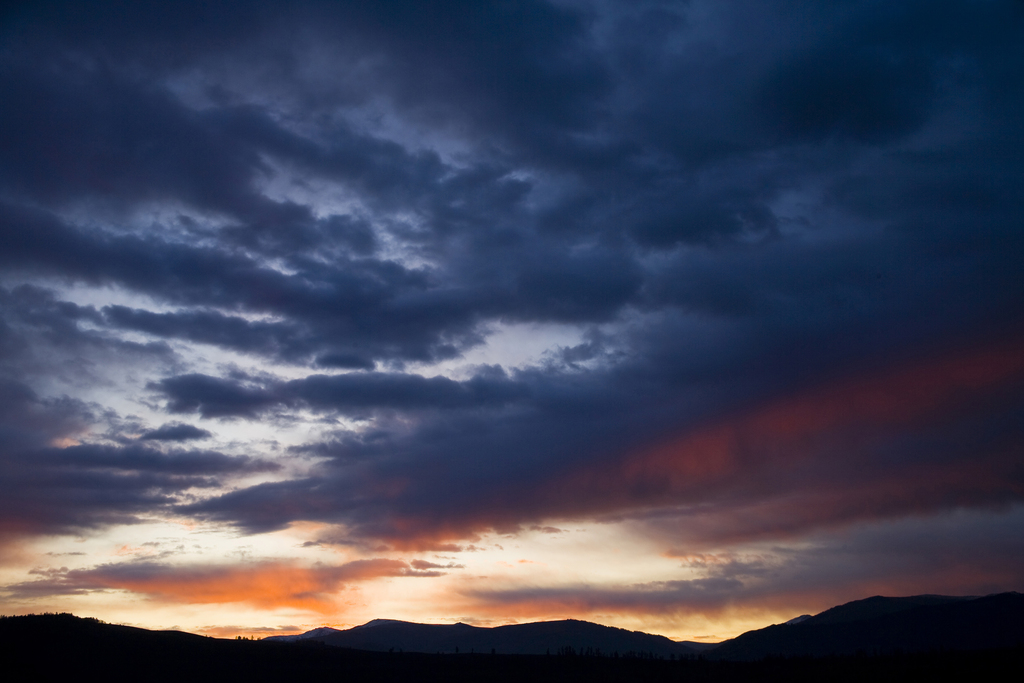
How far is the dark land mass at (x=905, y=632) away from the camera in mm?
133500

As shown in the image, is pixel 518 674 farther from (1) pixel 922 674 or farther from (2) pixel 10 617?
(2) pixel 10 617

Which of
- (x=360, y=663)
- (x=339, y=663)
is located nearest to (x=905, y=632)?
(x=360, y=663)

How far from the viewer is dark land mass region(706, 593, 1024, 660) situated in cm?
13350

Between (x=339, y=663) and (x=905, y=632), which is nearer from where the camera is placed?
(x=339, y=663)

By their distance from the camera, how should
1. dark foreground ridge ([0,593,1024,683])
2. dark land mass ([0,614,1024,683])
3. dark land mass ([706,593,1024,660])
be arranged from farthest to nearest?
dark land mass ([706,593,1024,660])
dark land mass ([0,614,1024,683])
dark foreground ridge ([0,593,1024,683])

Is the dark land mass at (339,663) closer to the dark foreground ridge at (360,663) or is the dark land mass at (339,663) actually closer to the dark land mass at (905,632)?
the dark foreground ridge at (360,663)

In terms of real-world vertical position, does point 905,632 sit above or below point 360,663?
above

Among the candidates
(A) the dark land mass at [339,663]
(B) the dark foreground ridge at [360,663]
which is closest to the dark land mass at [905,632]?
(B) the dark foreground ridge at [360,663]

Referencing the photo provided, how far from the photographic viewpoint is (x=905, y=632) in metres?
152

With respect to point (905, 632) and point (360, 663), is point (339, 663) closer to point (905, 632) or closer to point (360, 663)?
point (360, 663)

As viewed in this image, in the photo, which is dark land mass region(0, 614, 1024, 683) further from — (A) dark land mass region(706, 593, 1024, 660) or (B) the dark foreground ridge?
(A) dark land mass region(706, 593, 1024, 660)

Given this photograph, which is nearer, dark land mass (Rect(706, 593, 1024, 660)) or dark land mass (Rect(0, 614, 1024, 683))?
dark land mass (Rect(0, 614, 1024, 683))

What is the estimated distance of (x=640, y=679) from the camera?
5988 centimetres

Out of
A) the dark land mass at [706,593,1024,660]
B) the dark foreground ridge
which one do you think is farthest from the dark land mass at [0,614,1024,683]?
the dark land mass at [706,593,1024,660]
